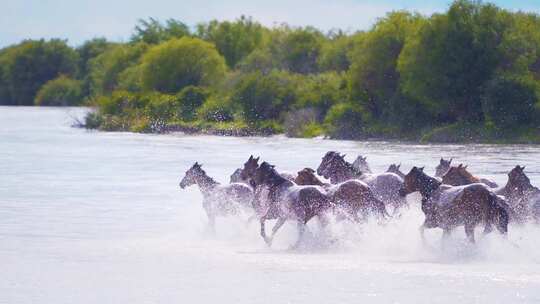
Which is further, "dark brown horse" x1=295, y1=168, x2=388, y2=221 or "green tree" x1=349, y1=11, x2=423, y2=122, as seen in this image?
"green tree" x1=349, y1=11, x2=423, y2=122

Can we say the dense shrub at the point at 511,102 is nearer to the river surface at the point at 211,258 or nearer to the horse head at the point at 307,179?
the river surface at the point at 211,258

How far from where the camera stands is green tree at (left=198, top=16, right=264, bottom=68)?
326 feet

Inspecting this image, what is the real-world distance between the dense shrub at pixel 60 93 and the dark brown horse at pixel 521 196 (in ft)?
336

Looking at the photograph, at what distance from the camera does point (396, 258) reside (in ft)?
48.5

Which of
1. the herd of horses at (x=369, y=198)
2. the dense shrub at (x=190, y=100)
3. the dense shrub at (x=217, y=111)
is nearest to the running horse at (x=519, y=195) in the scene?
the herd of horses at (x=369, y=198)

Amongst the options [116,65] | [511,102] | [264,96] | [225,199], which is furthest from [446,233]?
[116,65]

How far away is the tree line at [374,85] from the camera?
151 ft

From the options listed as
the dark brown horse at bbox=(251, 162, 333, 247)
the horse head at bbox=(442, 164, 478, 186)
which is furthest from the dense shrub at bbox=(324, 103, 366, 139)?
the dark brown horse at bbox=(251, 162, 333, 247)

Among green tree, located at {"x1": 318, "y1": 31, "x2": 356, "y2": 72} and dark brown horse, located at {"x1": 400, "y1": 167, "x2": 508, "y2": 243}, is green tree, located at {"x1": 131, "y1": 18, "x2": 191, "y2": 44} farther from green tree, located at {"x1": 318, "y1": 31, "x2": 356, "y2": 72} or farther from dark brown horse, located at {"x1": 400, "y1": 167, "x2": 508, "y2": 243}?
dark brown horse, located at {"x1": 400, "y1": 167, "x2": 508, "y2": 243}

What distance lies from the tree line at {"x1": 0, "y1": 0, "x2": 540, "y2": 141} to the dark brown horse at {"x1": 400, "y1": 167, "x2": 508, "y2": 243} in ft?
97.0

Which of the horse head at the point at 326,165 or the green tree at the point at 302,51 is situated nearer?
the horse head at the point at 326,165

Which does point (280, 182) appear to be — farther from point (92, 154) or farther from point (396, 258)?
point (92, 154)

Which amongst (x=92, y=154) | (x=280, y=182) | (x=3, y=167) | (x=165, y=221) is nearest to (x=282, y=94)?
(x=92, y=154)

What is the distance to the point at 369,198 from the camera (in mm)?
15344
